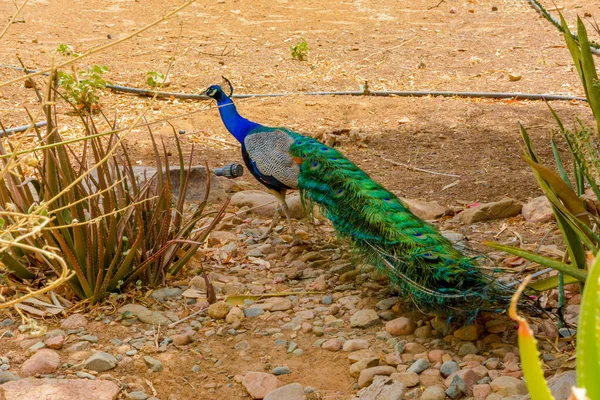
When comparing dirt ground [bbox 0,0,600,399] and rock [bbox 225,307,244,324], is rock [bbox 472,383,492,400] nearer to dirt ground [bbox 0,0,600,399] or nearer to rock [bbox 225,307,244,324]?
dirt ground [bbox 0,0,600,399]

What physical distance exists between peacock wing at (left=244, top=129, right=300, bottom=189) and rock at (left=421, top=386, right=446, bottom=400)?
5.55 feet

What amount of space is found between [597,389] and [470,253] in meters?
2.26

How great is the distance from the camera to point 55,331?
9.73 feet

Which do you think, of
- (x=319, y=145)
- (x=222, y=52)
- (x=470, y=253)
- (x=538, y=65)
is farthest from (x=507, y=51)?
(x=470, y=253)

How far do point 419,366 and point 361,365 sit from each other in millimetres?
209

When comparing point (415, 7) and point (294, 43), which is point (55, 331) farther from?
point (415, 7)

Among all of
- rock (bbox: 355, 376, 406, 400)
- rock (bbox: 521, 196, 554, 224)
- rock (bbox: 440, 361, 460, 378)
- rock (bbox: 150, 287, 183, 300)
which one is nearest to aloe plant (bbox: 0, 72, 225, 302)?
rock (bbox: 150, 287, 183, 300)

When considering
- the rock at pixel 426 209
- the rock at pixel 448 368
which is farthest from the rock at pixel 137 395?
the rock at pixel 426 209

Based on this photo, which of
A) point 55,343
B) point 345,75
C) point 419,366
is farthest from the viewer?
point 345,75

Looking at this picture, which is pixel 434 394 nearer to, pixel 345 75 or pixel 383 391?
pixel 383 391

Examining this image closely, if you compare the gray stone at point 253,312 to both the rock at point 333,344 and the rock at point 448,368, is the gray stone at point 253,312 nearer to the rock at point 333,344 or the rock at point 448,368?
the rock at point 333,344

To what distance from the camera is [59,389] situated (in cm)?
248

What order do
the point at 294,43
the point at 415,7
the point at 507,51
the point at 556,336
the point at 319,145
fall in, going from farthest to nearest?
1. the point at 415,7
2. the point at 294,43
3. the point at 507,51
4. the point at 319,145
5. the point at 556,336

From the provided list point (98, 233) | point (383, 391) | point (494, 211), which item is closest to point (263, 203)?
point (494, 211)
